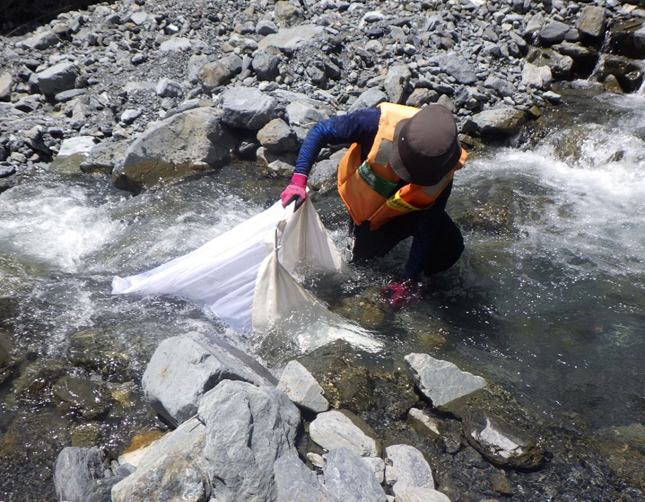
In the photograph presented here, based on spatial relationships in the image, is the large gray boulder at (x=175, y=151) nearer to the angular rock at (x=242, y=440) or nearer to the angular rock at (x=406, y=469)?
the angular rock at (x=242, y=440)

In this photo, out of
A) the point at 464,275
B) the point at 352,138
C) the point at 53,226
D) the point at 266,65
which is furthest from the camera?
the point at 266,65

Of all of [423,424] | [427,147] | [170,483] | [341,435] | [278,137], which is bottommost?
[423,424]

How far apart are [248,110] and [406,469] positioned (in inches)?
152

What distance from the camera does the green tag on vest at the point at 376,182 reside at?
3197 millimetres

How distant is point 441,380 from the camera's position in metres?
2.88

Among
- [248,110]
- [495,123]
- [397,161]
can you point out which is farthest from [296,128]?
[397,161]

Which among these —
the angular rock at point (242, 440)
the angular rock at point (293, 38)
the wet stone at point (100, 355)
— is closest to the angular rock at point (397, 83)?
the angular rock at point (293, 38)

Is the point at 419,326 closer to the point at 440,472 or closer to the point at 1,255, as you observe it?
the point at 440,472

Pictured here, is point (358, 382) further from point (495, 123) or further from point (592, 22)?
point (592, 22)

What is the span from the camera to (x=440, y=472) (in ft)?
8.39

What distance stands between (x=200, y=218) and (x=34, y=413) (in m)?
2.24

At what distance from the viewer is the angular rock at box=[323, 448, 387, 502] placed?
2.17 metres

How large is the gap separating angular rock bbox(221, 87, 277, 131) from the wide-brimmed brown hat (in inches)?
112

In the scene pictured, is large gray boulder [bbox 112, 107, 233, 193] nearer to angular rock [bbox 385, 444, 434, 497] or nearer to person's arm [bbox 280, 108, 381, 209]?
person's arm [bbox 280, 108, 381, 209]
